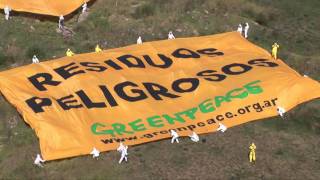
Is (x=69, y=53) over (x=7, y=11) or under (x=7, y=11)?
under

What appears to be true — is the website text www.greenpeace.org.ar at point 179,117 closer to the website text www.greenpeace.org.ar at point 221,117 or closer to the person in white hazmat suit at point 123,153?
the website text www.greenpeace.org.ar at point 221,117

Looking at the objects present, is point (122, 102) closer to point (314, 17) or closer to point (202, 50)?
point (202, 50)

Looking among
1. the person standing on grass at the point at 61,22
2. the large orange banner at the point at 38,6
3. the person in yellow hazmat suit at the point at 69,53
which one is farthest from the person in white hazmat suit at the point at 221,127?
the large orange banner at the point at 38,6

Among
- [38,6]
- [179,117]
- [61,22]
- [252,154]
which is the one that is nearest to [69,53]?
[61,22]

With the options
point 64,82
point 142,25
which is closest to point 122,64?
point 64,82

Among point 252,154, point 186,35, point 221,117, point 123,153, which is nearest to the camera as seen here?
point 123,153

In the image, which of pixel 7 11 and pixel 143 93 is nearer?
pixel 143 93

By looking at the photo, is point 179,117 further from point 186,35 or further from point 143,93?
point 186,35

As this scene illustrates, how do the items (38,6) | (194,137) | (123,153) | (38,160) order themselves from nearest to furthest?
1. (38,160)
2. (123,153)
3. (194,137)
4. (38,6)
